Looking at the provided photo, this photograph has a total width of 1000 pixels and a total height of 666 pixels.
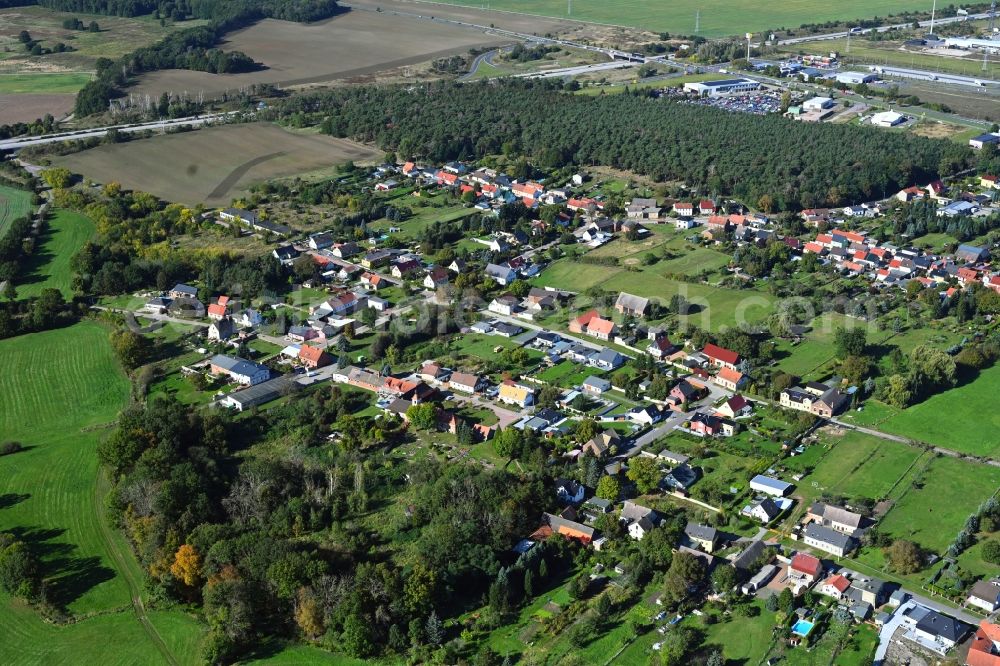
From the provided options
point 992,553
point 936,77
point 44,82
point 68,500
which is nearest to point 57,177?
point 44,82

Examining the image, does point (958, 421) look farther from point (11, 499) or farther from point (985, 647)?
point (11, 499)

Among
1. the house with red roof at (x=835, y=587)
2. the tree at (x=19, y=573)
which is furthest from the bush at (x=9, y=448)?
the house with red roof at (x=835, y=587)

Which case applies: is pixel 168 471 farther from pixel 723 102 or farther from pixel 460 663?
pixel 723 102

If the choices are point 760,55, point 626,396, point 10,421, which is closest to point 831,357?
point 626,396

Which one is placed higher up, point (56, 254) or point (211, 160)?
point (211, 160)

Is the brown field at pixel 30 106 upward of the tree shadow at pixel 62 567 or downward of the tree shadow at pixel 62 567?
upward

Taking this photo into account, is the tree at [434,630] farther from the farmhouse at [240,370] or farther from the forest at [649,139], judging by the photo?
the forest at [649,139]

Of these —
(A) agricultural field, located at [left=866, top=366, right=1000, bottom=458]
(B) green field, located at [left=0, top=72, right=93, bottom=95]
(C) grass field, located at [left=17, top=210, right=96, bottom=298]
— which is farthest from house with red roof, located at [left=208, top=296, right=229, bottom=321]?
(B) green field, located at [left=0, top=72, right=93, bottom=95]
